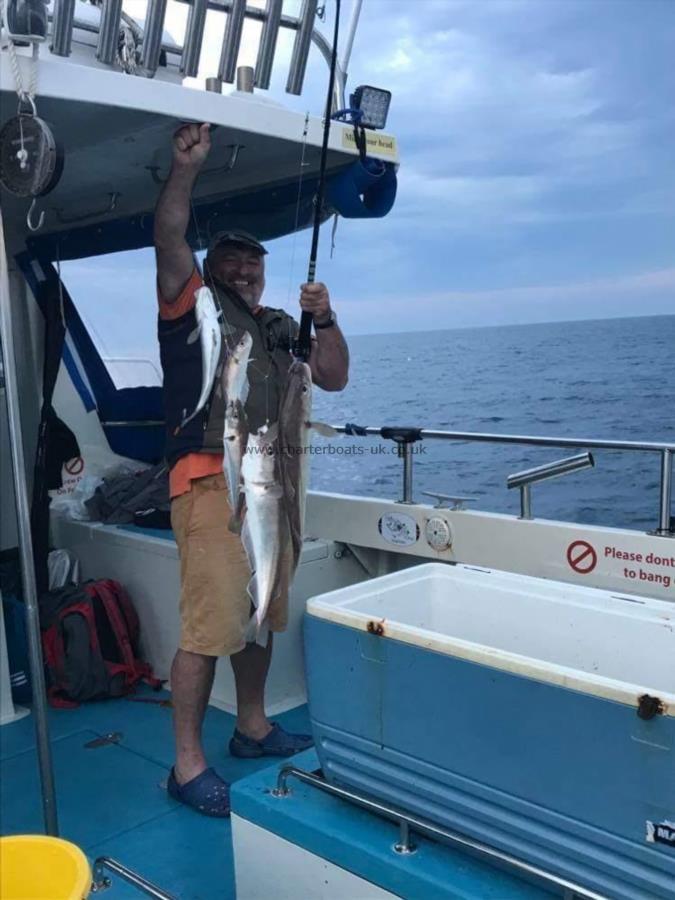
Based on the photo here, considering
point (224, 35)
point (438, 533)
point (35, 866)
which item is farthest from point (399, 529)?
point (35, 866)

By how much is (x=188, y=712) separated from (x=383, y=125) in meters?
2.26

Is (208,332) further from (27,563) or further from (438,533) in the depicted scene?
(438,533)

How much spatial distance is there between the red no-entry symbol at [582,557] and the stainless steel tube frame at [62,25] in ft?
8.39

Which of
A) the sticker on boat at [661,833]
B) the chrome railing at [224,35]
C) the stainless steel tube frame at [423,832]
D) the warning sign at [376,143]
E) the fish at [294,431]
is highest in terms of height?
the chrome railing at [224,35]

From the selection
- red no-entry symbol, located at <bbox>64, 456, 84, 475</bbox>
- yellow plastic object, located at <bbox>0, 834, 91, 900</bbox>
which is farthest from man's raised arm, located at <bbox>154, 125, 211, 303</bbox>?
red no-entry symbol, located at <bbox>64, 456, 84, 475</bbox>

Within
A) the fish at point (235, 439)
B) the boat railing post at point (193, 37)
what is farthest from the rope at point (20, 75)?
the fish at point (235, 439)

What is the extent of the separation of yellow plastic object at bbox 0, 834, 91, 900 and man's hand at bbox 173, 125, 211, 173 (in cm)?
198

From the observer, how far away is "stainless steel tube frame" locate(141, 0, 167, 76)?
2.70 metres

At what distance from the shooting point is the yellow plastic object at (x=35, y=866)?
4.92 feet

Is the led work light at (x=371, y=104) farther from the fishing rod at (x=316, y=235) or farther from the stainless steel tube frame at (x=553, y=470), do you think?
the stainless steel tube frame at (x=553, y=470)

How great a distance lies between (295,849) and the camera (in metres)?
2.18

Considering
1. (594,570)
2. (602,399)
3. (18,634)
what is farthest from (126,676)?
(602,399)

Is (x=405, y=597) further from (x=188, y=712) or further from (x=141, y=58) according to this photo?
(x=141, y=58)

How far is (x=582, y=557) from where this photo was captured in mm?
3531
